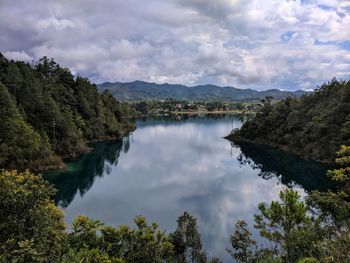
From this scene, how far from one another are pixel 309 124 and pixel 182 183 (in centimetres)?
3374

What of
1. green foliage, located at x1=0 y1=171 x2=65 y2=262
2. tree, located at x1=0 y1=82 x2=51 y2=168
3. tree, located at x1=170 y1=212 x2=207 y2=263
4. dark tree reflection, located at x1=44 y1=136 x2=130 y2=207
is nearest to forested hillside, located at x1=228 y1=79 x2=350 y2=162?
dark tree reflection, located at x1=44 y1=136 x2=130 y2=207

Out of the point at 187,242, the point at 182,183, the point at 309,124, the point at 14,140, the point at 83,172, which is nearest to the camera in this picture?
the point at 187,242

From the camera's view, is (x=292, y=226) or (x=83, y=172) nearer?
(x=292, y=226)

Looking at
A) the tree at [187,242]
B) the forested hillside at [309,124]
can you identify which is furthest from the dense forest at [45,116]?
the forested hillside at [309,124]

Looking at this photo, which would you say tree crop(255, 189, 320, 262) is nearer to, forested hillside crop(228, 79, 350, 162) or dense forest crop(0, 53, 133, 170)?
dense forest crop(0, 53, 133, 170)

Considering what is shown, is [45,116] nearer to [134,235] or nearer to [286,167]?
[286,167]

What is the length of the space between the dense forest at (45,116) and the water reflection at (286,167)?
1284 inches

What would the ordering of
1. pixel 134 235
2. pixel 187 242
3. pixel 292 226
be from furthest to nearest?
pixel 187 242 → pixel 292 226 → pixel 134 235

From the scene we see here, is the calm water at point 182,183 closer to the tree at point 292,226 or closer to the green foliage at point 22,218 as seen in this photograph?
the tree at point 292,226

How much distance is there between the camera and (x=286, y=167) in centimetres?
6069

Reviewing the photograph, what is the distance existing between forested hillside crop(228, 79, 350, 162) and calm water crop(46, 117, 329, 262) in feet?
12.9

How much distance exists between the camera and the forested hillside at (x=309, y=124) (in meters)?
61.0

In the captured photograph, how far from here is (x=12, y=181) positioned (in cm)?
1101

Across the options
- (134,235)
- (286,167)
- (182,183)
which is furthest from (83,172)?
(134,235)
